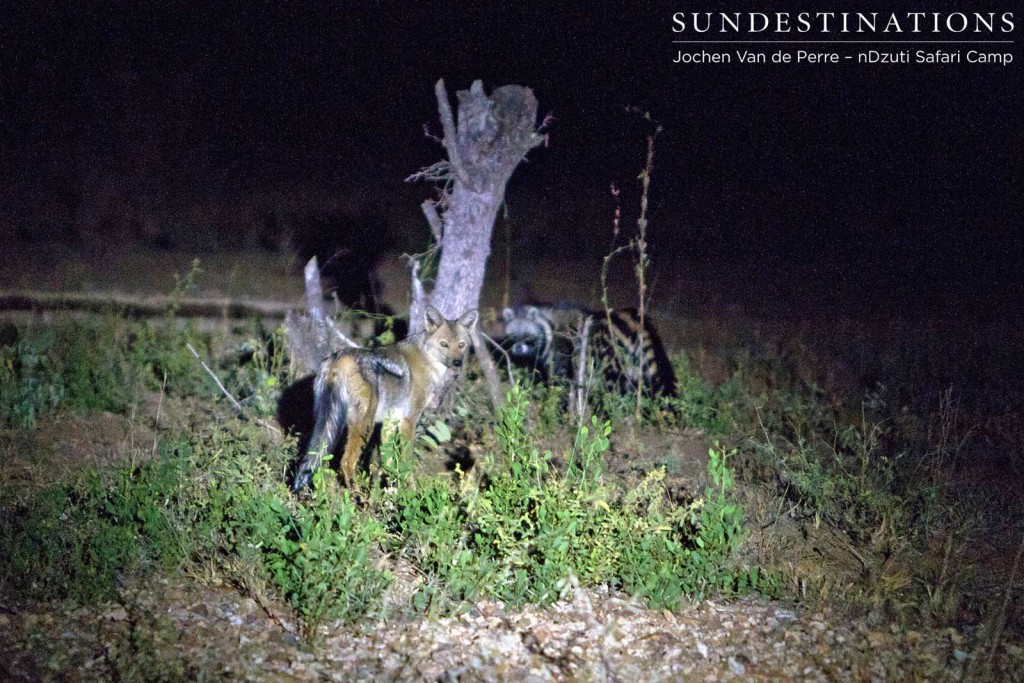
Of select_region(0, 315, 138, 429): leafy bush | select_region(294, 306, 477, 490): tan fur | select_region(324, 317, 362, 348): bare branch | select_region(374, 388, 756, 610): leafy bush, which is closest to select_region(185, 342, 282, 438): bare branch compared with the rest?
select_region(0, 315, 138, 429): leafy bush

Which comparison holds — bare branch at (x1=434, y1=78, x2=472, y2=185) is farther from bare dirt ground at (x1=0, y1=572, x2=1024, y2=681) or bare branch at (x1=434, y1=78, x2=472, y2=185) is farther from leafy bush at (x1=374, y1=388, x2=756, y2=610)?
bare dirt ground at (x1=0, y1=572, x2=1024, y2=681)

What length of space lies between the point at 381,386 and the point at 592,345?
368 cm

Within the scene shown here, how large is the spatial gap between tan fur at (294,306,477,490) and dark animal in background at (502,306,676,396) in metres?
1.90

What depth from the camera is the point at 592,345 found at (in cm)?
1045

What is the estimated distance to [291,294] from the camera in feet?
42.7

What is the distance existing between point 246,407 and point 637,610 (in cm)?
468

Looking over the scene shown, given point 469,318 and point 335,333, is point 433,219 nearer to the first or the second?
point 469,318

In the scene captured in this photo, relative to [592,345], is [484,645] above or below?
below

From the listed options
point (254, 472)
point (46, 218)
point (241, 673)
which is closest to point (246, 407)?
point (254, 472)

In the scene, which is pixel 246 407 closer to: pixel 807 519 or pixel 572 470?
pixel 572 470

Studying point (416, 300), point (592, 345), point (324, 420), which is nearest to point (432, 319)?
point (416, 300)

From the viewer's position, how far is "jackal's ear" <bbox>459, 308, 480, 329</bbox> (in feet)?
26.3

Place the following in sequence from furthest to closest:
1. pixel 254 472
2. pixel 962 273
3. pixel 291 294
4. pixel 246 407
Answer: pixel 962 273
pixel 291 294
pixel 246 407
pixel 254 472

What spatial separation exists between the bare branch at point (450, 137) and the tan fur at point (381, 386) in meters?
1.51
